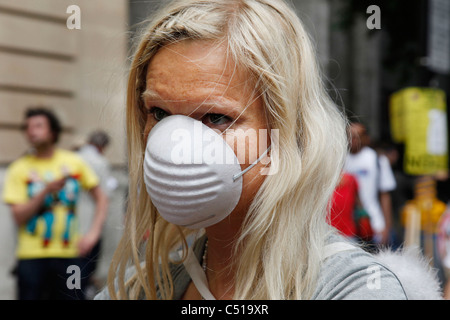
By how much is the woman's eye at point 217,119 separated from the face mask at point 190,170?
3 centimetres

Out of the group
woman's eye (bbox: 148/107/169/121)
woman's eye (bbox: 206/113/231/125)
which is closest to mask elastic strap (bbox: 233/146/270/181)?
woman's eye (bbox: 206/113/231/125)

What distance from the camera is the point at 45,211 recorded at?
4723mm

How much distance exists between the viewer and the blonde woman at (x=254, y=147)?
143cm

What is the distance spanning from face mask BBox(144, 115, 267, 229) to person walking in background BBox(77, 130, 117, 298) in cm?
288

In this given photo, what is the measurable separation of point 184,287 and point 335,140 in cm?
58

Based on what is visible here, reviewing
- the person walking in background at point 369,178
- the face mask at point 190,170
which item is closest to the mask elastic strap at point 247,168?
the face mask at point 190,170

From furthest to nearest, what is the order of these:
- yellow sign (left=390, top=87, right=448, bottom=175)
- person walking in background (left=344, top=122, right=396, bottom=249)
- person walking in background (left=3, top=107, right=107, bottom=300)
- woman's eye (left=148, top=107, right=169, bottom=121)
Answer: person walking in background (left=344, top=122, right=396, bottom=249), yellow sign (left=390, top=87, right=448, bottom=175), person walking in background (left=3, top=107, right=107, bottom=300), woman's eye (left=148, top=107, right=169, bottom=121)

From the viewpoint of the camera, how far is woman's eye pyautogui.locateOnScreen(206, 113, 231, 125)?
57.2 inches

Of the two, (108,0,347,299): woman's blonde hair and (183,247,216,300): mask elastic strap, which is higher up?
(108,0,347,299): woman's blonde hair

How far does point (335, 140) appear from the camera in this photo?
1.58 m

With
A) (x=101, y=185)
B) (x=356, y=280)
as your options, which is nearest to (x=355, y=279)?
(x=356, y=280)

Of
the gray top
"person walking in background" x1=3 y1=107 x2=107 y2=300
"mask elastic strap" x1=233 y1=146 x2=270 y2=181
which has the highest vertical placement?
"mask elastic strap" x1=233 y1=146 x2=270 y2=181

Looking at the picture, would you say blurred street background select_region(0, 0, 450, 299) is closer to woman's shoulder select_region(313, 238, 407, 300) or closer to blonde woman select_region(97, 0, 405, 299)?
blonde woman select_region(97, 0, 405, 299)

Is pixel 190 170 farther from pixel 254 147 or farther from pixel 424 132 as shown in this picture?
pixel 424 132
